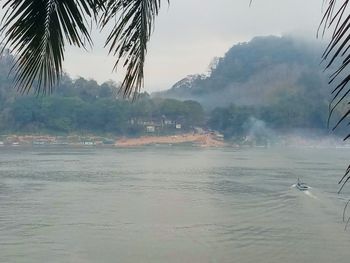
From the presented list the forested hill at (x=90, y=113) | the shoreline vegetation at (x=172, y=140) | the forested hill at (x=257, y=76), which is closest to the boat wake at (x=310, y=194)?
the forested hill at (x=90, y=113)

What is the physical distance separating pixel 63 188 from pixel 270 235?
1157cm

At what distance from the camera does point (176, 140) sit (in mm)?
54812

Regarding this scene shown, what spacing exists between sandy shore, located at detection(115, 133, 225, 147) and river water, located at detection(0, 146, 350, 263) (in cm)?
2454

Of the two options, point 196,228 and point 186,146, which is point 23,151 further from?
point 196,228

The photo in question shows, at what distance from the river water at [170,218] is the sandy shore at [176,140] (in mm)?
24543

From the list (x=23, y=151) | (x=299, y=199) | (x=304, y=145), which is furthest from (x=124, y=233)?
(x=304, y=145)

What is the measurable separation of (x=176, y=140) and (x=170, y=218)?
39403 millimetres

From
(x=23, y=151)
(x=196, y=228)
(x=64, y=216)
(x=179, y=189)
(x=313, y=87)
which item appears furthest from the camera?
(x=313, y=87)

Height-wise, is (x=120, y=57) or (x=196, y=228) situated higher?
(x=120, y=57)

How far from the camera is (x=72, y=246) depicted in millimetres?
12242

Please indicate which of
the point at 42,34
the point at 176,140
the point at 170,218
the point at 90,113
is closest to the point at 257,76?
the point at 176,140

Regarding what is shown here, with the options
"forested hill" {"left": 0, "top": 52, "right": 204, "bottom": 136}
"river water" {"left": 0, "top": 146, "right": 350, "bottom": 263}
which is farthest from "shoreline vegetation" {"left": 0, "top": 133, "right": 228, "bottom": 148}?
"river water" {"left": 0, "top": 146, "right": 350, "bottom": 263}

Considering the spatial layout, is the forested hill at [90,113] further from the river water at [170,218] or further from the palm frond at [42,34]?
the palm frond at [42,34]

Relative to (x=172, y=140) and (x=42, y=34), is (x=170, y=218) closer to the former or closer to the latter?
(x=42, y=34)
